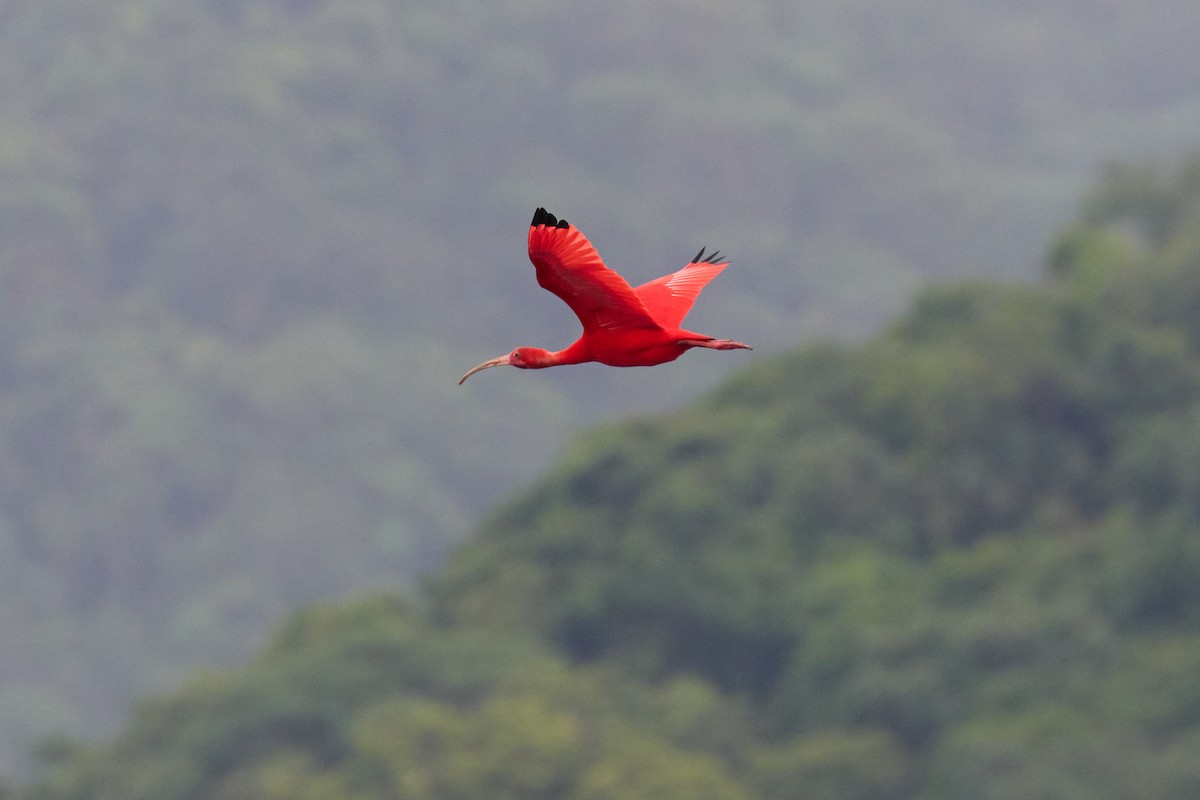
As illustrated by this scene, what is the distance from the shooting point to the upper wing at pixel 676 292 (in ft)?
37.6

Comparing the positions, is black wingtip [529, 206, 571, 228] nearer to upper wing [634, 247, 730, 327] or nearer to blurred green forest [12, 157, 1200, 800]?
upper wing [634, 247, 730, 327]

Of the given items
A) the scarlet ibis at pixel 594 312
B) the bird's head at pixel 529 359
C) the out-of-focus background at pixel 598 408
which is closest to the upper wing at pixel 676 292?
the scarlet ibis at pixel 594 312

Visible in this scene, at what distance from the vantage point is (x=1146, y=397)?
57562 millimetres

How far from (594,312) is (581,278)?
0.28 meters

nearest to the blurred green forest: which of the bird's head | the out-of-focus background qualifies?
the out-of-focus background

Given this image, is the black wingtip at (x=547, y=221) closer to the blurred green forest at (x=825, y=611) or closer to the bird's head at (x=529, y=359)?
the bird's head at (x=529, y=359)

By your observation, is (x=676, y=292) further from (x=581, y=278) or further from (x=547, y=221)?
(x=547, y=221)

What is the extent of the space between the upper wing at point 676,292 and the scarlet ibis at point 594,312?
0.18 meters

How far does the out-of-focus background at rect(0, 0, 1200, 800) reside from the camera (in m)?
50.3

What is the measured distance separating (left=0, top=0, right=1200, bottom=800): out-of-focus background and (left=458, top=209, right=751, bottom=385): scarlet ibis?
34.6 m

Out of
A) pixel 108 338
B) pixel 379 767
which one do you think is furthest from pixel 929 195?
pixel 379 767

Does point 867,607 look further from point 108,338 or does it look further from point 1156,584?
point 108,338

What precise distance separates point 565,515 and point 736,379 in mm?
11185

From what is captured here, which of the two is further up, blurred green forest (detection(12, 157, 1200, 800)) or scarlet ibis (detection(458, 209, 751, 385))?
blurred green forest (detection(12, 157, 1200, 800))
